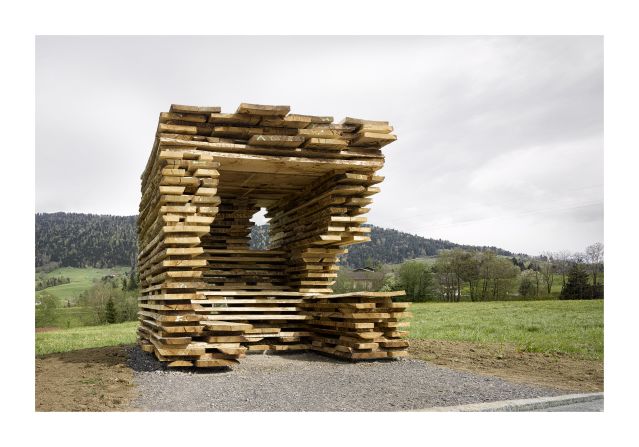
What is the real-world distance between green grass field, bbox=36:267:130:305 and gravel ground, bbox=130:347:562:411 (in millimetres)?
33110

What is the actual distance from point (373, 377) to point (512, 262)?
40825 millimetres

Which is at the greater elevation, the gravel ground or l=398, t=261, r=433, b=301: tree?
the gravel ground

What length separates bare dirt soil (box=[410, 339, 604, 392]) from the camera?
31.8ft

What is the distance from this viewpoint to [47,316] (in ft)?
118

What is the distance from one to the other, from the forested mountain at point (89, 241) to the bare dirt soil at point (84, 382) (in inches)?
1631

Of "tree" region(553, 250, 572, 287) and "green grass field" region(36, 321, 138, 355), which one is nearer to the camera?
"green grass field" region(36, 321, 138, 355)

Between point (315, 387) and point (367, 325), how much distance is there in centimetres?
268

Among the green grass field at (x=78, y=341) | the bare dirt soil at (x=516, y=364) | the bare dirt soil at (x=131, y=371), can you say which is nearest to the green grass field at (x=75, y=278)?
the green grass field at (x=78, y=341)

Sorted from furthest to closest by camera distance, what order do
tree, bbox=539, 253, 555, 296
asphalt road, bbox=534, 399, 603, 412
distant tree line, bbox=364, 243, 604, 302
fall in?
distant tree line, bbox=364, 243, 604, 302
tree, bbox=539, 253, 555, 296
asphalt road, bbox=534, 399, 603, 412

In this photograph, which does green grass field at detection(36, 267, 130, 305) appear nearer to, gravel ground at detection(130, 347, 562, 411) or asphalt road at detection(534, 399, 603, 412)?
gravel ground at detection(130, 347, 562, 411)

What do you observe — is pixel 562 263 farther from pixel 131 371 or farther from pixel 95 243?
pixel 95 243

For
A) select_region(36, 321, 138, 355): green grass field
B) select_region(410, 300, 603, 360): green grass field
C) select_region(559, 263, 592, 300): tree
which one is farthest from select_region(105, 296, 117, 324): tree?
select_region(559, 263, 592, 300): tree

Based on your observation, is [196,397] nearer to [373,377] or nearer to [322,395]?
[322,395]
